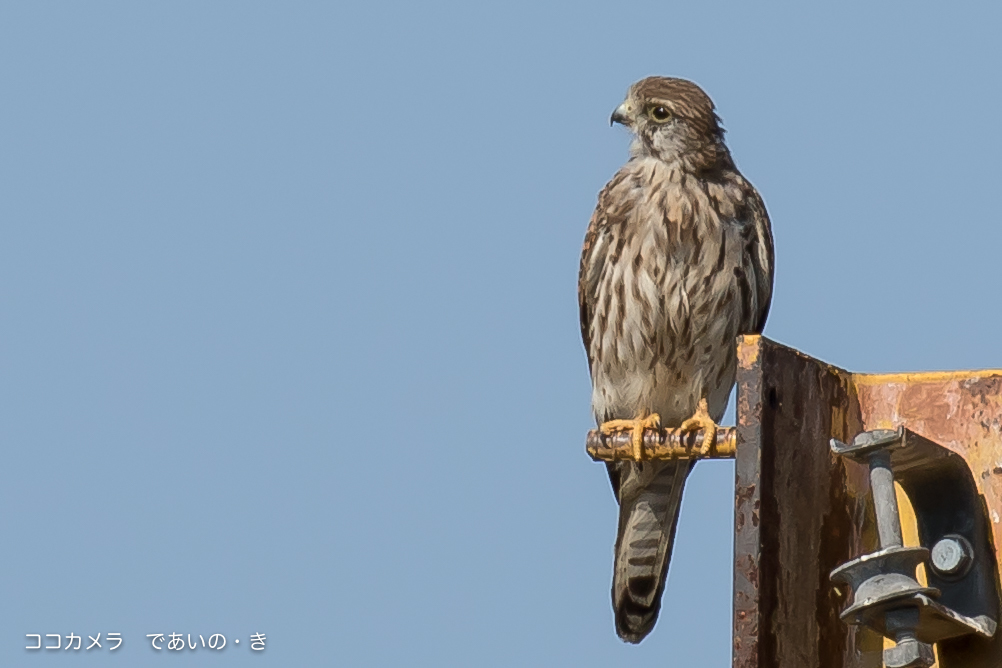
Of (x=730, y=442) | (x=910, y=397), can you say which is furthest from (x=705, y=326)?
(x=910, y=397)

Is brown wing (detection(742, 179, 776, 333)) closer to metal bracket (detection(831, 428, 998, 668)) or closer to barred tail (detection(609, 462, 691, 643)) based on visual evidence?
barred tail (detection(609, 462, 691, 643))

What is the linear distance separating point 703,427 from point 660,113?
2103mm

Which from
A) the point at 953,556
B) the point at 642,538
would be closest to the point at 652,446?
the point at 953,556

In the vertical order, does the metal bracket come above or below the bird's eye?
below

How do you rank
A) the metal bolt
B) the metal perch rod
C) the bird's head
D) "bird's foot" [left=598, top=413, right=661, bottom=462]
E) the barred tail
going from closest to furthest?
the metal bolt
the metal perch rod
"bird's foot" [left=598, top=413, right=661, bottom=462]
the barred tail
the bird's head

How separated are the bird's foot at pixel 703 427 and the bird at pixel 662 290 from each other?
0.04 meters

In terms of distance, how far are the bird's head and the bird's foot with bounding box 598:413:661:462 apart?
4.69 feet

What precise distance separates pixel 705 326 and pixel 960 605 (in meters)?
3.39

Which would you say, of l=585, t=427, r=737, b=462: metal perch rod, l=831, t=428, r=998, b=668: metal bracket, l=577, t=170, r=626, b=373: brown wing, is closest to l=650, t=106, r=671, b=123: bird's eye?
l=577, t=170, r=626, b=373: brown wing

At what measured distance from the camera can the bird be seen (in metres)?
6.11

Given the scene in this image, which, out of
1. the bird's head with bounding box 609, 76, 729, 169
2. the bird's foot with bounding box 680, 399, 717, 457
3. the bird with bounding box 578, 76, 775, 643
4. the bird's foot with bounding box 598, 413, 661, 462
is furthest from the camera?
the bird's head with bounding box 609, 76, 729, 169

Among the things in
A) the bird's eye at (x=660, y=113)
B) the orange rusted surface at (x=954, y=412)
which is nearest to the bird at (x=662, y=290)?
the bird's eye at (x=660, y=113)

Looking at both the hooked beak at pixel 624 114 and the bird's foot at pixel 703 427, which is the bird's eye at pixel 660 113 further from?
the bird's foot at pixel 703 427

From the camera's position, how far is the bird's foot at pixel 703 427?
12.5ft
